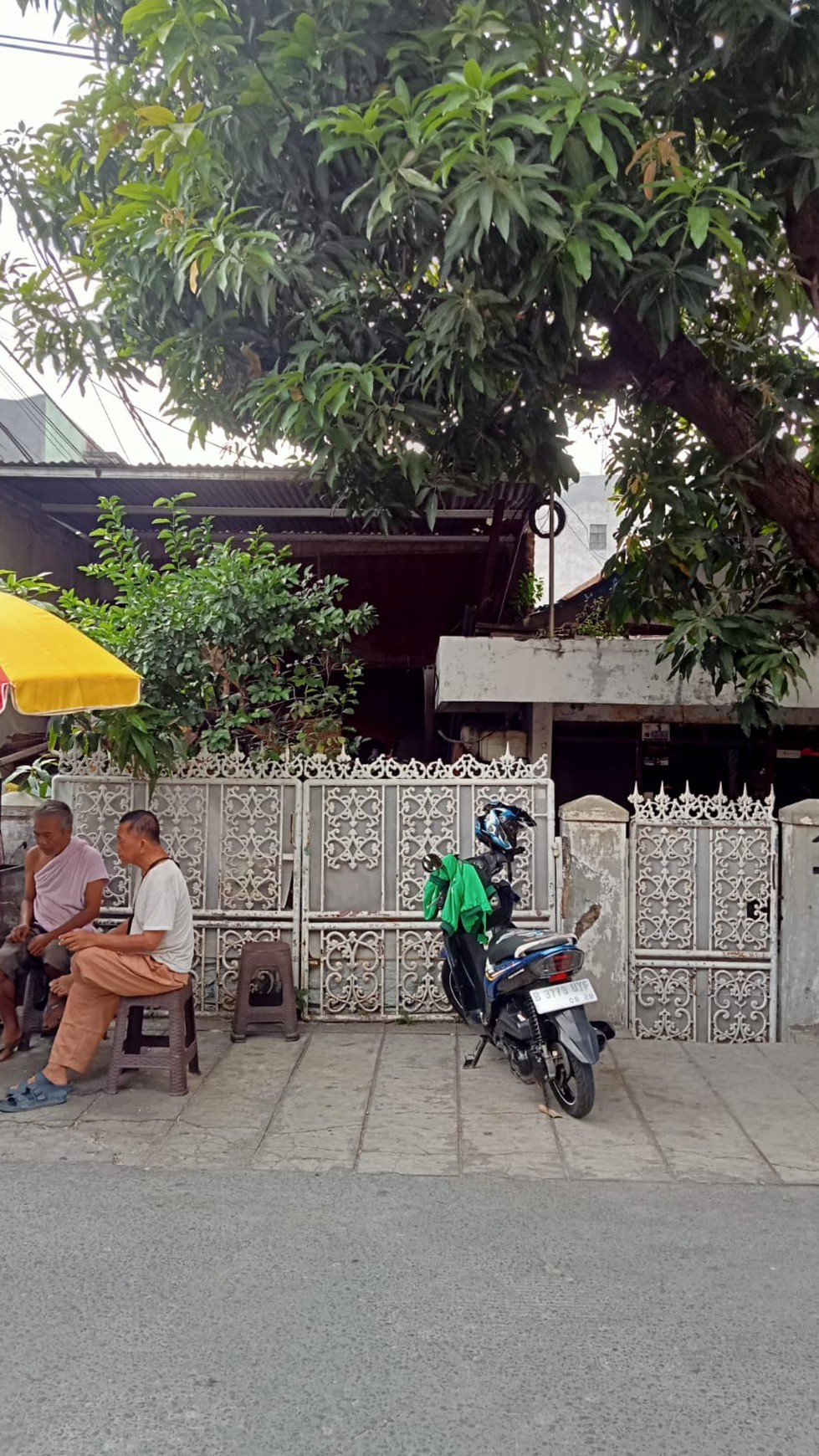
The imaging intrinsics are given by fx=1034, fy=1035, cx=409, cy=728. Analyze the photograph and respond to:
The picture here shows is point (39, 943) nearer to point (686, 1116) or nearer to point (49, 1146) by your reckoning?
point (49, 1146)

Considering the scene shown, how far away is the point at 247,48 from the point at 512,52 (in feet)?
4.04

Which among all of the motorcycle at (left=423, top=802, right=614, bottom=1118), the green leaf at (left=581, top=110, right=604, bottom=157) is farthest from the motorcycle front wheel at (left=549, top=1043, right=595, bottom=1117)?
the green leaf at (left=581, top=110, right=604, bottom=157)

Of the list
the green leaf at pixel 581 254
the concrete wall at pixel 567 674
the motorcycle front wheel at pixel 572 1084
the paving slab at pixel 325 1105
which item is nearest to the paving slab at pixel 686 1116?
the motorcycle front wheel at pixel 572 1084

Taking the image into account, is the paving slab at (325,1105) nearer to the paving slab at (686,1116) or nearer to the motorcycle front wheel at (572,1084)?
the motorcycle front wheel at (572,1084)

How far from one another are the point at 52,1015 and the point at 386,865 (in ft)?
7.01

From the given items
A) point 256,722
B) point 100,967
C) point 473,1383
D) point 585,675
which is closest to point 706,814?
point 585,675

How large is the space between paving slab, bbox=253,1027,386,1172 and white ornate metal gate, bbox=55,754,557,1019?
1.30 ft

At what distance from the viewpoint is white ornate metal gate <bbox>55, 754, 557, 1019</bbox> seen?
644 centimetres

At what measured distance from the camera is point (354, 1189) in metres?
4.13

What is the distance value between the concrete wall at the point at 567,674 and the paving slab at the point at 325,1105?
3010 millimetres

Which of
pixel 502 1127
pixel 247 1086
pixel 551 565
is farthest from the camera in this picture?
pixel 551 565

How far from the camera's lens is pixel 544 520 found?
31.9 feet

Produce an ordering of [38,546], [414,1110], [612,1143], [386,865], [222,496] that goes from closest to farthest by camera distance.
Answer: [612,1143], [414,1110], [386,865], [222,496], [38,546]

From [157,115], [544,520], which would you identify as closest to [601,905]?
[544,520]
